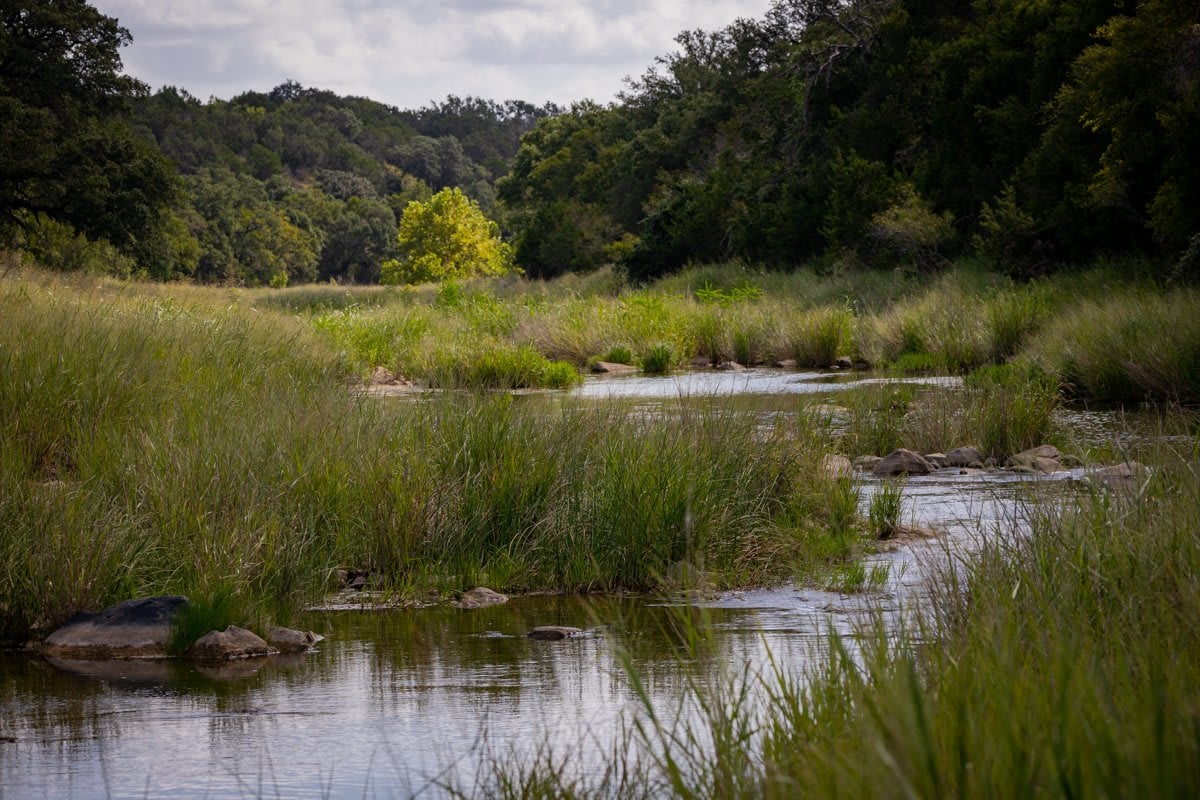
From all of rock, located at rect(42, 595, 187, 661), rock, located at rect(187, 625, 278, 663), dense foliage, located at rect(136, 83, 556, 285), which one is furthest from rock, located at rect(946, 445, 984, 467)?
dense foliage, located at rect(136, 83, 556, 285)

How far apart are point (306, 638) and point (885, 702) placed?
13.0 feet

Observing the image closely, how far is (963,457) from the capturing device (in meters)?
10.9

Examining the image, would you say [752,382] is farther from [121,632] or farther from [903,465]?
[121,632]

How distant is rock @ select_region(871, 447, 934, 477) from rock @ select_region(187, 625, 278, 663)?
606cm

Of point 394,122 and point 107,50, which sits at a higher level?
point 394,122

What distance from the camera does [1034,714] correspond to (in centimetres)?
260

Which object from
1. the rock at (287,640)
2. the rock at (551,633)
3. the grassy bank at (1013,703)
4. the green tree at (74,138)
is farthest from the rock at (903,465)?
the green tree at (74,138)

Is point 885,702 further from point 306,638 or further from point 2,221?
point 2,221

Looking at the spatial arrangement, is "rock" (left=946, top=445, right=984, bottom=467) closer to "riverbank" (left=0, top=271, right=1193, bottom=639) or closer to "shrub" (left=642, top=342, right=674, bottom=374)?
"riverbank" (left=0, top=271, right=1193, bottom=639)

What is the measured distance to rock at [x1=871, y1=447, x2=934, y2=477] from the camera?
34.7 ft

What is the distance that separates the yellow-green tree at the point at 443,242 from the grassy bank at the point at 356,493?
238 ft

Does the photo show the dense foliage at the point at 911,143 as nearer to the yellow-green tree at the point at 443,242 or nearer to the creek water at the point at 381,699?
the creek water at the point at 381,699

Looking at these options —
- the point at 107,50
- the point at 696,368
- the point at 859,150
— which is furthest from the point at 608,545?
the point at 107,50

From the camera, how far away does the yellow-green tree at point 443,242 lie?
81.8m
